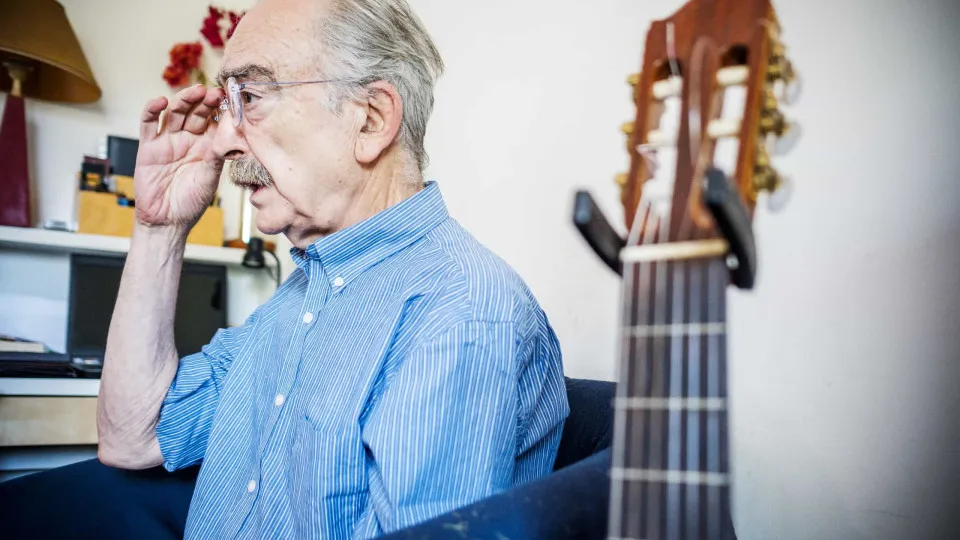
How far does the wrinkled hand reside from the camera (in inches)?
45.6

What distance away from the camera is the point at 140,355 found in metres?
1.09

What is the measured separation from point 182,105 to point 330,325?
603 millimetres

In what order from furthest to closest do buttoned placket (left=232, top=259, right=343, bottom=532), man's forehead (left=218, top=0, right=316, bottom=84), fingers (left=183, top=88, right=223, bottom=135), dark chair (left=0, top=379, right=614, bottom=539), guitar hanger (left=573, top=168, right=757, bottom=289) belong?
1. fingers (left=183, top=88, right=223, bottom=135)
2. man's forehead (left=218, top=0, right=316, bottom=84)
3. buttoned placket (left=232, top=259, right=343, bottom=532)
4. dark chair (left=0, top=379, right=614, bottom=539)
5. guitar hanger (left=573, top=168, right=757, bottom=289)

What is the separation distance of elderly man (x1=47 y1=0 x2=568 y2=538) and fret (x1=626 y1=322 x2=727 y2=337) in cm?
26

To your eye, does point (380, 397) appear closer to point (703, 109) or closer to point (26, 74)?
point (703, 109)

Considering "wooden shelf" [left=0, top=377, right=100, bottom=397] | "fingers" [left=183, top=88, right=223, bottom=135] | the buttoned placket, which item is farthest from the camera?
"wooden shelf" [left=0, top=377, right=100, bottom=397]

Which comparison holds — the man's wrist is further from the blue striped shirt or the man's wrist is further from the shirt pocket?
the shirt pocket

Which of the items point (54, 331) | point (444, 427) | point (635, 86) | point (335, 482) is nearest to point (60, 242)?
point (54, 331)

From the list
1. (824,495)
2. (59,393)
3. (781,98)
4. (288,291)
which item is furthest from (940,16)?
(59,393)

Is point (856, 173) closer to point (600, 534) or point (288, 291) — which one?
point (600, 534)

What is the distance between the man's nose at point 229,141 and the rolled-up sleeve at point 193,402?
0.97ft

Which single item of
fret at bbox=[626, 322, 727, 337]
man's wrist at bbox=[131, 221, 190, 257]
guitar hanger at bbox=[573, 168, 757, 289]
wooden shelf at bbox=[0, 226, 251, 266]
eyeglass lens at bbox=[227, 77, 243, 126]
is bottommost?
fret at bbox=[626, 322, 727, 337]

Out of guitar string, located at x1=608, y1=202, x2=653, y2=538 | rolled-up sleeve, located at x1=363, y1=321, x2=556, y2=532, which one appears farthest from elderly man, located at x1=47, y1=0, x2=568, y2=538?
guitar string, located at x1=608, y1=202, x2=653, y2=538

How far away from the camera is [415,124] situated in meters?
1.08
